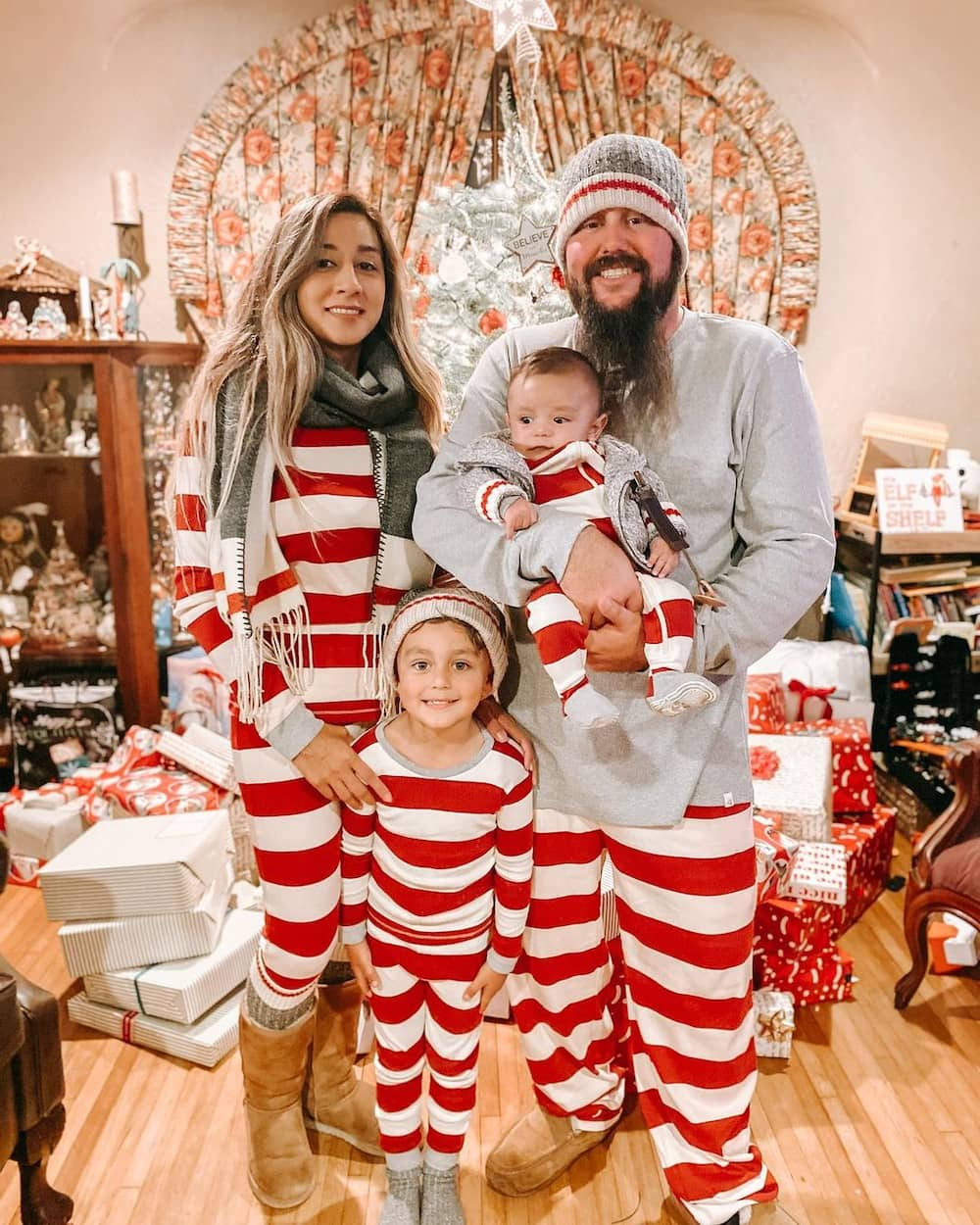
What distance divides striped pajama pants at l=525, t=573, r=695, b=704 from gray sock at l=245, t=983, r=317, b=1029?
0.77 meters

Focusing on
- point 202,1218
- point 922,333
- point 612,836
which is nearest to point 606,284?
point 612,836

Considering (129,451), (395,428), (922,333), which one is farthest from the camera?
(922,333)

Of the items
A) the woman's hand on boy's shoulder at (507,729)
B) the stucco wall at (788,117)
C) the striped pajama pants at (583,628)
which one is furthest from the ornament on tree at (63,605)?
the striped pajama pants at (583,628)

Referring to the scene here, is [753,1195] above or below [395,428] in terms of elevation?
below

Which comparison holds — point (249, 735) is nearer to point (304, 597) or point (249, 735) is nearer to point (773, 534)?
point (304, 597)

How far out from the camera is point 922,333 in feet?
11.9

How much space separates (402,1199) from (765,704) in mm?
1671

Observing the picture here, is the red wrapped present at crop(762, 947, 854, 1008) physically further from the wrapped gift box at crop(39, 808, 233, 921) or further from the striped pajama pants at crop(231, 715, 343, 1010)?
the wrapped gift box at crop(39, 808, 233, 921)

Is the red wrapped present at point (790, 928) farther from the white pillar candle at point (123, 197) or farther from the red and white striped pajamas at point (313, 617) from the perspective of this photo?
the white pillar candle at point (123, 197)

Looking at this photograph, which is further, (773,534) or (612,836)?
(612,836)

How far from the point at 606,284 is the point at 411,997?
1.19 m

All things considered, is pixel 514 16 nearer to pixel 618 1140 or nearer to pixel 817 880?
pixel 817 880

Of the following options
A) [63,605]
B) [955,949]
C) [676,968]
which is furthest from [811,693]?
[63,605]

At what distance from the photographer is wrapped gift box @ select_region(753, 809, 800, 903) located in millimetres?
2008
